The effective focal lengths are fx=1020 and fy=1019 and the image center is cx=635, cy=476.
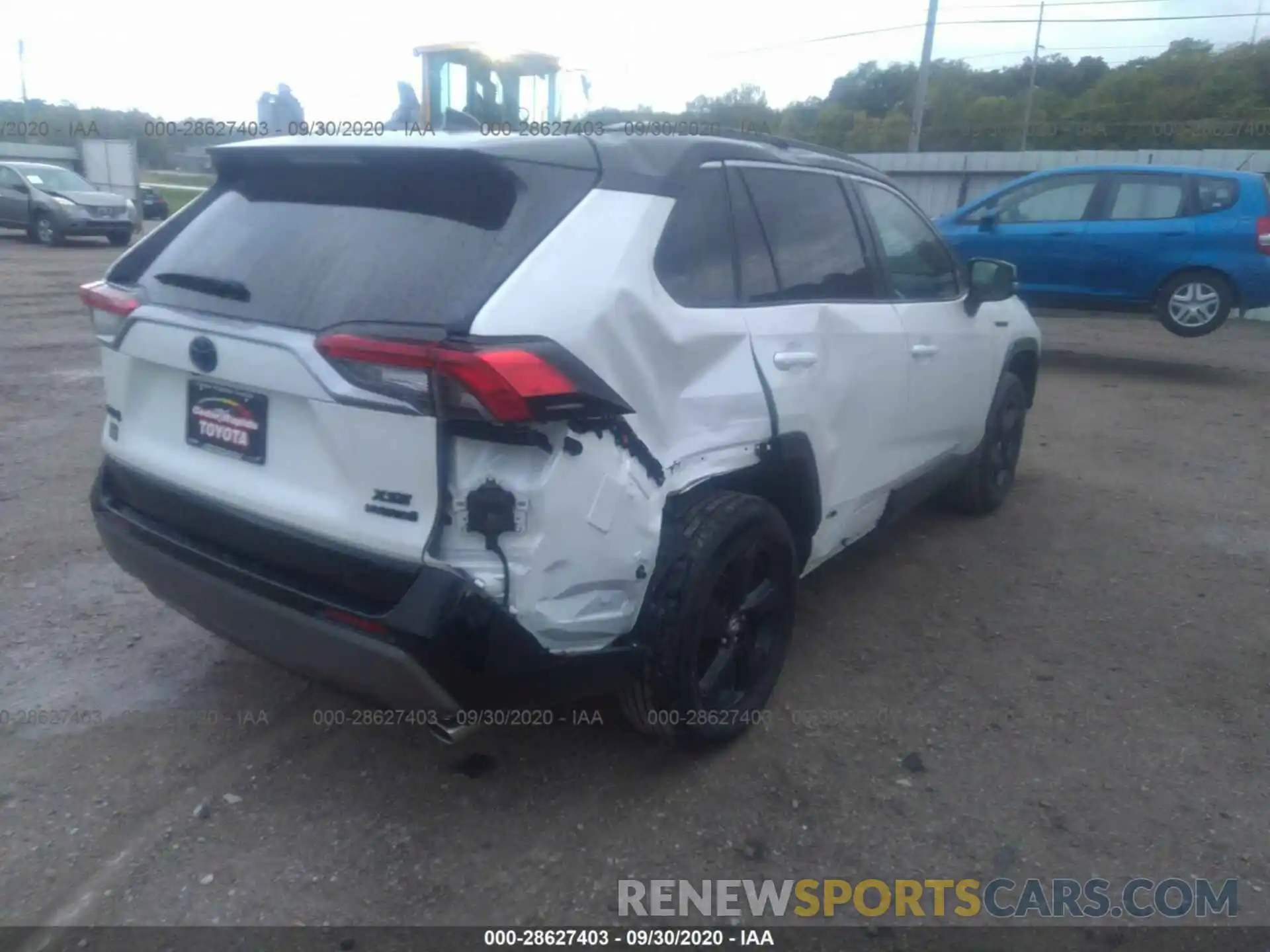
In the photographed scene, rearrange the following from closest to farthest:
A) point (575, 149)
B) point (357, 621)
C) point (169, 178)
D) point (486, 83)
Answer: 1. point (357, 621)
2. point (575, 149)
3. point (486, 83)
4. point (169, 178)

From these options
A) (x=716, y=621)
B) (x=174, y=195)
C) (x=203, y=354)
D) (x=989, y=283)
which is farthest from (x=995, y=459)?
(x=174, y=195)

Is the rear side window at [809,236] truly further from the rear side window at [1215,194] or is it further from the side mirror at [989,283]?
the rear side window at [1215,194]

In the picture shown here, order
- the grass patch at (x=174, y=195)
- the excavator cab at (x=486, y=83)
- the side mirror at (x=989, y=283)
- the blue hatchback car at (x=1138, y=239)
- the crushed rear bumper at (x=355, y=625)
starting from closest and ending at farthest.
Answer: the crushed rear bumper at (x=355, y=625) → the side mirror at (x=989, y=283) → the blue hatchback car at (x=1138, y=239) → the excavator cab at (x=486, y=83) → the grass patch at (x=174, y=195)

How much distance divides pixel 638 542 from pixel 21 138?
42.2m

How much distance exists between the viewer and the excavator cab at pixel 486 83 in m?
11.6

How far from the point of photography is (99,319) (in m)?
2.94

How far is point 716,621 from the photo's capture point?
118 inches

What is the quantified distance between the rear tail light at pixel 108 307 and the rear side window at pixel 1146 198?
9601 millimetres

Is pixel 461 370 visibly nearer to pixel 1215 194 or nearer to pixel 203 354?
pixel 203 354

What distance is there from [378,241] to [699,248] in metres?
0.90

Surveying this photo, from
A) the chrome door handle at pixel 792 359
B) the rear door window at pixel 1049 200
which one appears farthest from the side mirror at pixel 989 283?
the rear door window at pixel 1049 200

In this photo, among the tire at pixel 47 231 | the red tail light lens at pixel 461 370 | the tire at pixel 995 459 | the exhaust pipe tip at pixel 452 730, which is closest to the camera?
the red tail light lens at pixel 461 370

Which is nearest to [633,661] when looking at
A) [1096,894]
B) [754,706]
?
[754,706]

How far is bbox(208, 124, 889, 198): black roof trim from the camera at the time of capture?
Result: 8.38 feet
